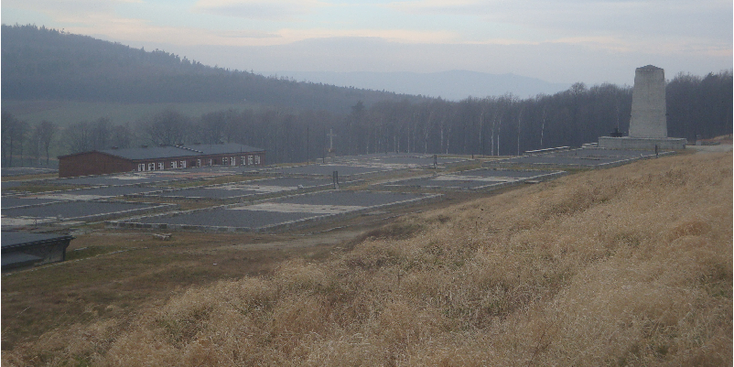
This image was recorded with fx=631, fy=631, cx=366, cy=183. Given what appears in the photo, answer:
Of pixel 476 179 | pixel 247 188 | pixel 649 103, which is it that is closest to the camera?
pixel 247 188

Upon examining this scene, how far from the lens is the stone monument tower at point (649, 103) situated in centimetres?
4284

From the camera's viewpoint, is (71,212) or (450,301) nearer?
(450,301)

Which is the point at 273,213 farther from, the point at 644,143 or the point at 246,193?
the point at 644,143

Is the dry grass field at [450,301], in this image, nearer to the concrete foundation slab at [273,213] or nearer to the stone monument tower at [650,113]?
the concrete foundation slab at [273,213]

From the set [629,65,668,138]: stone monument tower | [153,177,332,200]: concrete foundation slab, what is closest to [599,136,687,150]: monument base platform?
[629,65,668,138]: stone monument tower

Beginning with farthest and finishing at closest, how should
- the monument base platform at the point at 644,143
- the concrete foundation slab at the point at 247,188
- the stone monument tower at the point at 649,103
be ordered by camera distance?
the monument base platform at the point at 644,143
the stone monument tower at the point at 649,103
the concrete foundation slab at the point at 247,188

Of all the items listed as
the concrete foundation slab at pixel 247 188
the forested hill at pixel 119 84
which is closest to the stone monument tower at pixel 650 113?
the concrete foundation slab at pixel 247 188

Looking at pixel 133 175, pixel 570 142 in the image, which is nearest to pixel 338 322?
pixel 133 175

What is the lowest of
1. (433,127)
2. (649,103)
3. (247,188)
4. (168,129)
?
(247,188)

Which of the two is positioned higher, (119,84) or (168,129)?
→ (119,84)

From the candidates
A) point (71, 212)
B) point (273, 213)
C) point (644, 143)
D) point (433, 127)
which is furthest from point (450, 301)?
point (433, 127)

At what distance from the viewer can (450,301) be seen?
962 cm

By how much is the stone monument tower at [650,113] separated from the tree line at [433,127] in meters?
20.0

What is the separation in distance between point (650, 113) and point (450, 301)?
40.1m
